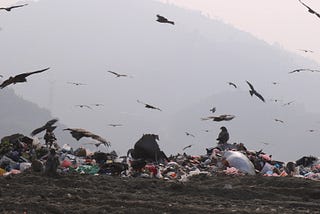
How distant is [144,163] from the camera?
7.34m

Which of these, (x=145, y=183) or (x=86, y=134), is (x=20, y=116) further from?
(x=145, y=183)

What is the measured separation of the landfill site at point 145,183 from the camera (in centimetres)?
453

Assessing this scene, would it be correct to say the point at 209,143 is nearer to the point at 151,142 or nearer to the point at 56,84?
the point at 56,84

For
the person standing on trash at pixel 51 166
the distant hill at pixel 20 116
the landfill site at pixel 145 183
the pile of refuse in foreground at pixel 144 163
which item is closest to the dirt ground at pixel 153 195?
the landfill site at pixel 145 183

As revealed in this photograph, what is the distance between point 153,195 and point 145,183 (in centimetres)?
72

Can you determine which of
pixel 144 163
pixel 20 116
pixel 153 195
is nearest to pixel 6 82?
pixel 153 195

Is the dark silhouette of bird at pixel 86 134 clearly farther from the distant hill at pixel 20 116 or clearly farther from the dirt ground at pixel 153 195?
the distant hill at pixel 20 116

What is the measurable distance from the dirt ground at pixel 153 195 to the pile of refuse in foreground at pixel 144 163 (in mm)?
879

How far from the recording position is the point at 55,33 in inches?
6821

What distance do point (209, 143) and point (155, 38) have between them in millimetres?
87629

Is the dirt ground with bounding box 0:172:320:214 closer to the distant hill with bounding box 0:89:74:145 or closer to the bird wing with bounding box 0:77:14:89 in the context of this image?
the bird wing with bounding box 0:77:14:89

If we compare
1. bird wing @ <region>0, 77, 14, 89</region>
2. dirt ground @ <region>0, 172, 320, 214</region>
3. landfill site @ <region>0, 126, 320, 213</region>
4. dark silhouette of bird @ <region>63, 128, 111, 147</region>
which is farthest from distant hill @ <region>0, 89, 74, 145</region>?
bird wing @ <region>0, 77, 14, 89</region>

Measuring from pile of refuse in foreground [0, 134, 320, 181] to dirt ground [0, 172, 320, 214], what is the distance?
0.88m

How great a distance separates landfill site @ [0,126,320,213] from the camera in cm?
453
